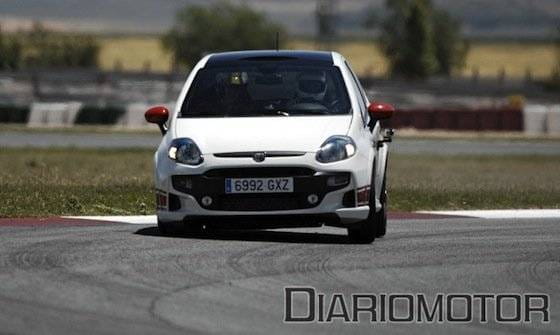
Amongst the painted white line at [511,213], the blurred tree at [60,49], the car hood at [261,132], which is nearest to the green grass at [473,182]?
the painted white line at [511,213]

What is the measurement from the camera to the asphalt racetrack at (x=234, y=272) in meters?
8.23

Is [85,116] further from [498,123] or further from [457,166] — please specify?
[457,166]

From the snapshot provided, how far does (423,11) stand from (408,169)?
9697 cm

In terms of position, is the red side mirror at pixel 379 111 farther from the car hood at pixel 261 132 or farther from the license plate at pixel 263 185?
the license plate at pixel 263 185

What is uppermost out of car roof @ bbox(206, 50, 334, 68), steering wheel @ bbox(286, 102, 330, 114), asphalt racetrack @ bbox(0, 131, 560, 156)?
car roof @ bbox(206, 50, 334, 68)

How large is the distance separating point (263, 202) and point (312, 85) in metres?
1.41

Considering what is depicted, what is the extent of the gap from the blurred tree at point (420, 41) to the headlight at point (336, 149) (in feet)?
378

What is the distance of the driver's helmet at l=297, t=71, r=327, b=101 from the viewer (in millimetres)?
13172

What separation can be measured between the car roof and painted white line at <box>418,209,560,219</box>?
276cm

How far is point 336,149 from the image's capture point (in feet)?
40.7

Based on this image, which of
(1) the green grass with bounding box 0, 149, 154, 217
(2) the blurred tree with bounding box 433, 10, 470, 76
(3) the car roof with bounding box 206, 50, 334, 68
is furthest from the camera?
(2) the blurred tree with bounding box 433, 10, 470, 76

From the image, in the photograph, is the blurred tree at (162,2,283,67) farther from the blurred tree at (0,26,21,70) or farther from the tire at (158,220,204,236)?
the tire at (158,220,204,236)

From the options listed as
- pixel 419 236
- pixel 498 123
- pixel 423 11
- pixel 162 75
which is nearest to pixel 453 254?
pixel 419 236

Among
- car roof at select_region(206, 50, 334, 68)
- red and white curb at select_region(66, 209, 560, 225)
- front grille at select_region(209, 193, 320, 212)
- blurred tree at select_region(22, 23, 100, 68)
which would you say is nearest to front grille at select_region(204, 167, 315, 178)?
front grille at select_region(209, 193, 320, 212)
